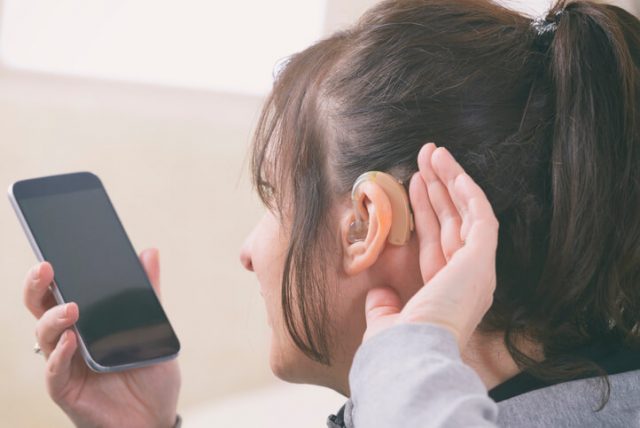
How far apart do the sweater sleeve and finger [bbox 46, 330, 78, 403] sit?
42 centimetres

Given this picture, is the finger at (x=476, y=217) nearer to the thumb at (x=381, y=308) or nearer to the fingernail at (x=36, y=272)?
the thumb at (x=381, y=308)

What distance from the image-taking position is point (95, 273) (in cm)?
89

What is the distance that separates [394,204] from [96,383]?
1.63ft

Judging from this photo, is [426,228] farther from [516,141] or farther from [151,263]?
[151,263]

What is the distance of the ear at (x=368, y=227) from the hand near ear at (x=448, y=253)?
0.02 meters

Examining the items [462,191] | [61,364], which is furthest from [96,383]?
[462,191]

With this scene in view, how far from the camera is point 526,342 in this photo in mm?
687

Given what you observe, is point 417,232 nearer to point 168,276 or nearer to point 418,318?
point 418,318

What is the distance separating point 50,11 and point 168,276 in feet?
1.57

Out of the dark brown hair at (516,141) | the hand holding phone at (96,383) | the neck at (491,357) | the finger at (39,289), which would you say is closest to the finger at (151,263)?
the hand holding phone at (96,383)

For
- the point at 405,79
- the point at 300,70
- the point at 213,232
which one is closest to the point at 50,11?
the point at 213,232

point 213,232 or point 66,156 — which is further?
point 213,232

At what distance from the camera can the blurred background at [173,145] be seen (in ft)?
Result: 3.94

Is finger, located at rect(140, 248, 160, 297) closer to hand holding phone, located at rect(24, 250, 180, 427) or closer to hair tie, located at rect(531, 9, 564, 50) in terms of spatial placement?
hand holding phone, located at rect(24, 250, 180, 427)
